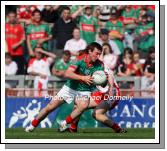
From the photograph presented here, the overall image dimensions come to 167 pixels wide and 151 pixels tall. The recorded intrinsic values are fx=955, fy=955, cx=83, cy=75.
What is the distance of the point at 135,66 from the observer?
2380 cm

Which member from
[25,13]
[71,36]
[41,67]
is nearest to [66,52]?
[71,36]

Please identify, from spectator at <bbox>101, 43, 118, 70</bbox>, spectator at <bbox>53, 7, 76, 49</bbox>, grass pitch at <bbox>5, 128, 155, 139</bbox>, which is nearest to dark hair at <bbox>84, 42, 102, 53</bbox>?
spectator at <bbox>101, 43, 118, 70</bbox>

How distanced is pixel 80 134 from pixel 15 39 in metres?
3.50

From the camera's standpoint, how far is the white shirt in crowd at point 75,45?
22717 millimetres

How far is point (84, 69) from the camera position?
70.8 feet

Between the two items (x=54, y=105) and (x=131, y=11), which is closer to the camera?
(x=54, y=105)

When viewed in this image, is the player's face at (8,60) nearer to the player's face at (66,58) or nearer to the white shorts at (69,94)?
the player's face at (66,58)

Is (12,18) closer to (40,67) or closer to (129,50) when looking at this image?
(40,67)

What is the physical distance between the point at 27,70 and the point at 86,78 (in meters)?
2.34

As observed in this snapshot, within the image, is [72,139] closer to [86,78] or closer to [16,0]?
[86,78]

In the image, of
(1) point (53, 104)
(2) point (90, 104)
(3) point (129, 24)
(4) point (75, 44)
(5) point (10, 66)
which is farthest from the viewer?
(3) point (129, 24)

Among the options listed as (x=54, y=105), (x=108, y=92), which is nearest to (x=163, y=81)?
(x=108, y=92)

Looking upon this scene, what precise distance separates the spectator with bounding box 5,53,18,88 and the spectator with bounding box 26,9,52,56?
0.52 m

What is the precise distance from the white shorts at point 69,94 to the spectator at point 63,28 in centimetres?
156
